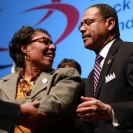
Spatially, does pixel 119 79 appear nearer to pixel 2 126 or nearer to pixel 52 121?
pixel 52 121

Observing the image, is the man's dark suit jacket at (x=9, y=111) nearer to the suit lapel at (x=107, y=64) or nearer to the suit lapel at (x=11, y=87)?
the suit lapel at (x=11, y=87)

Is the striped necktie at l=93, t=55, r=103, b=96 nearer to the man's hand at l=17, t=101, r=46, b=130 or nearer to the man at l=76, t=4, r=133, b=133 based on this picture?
the man at l=76, t=4, r=133, b=133

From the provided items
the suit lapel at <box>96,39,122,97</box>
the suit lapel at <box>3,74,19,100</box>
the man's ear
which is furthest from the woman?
the man's ear

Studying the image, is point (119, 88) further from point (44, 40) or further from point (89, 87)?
point (44, 40)

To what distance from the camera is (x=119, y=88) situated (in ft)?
6.13

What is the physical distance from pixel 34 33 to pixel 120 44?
0.49 meters

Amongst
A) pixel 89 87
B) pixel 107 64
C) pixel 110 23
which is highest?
pixel 110 23

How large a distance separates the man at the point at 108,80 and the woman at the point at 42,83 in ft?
0.39

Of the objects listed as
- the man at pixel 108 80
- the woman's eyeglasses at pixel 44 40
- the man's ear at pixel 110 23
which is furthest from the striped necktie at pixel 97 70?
the woman's eyeglasses at pixel 44 40

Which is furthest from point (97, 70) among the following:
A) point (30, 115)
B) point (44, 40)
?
point (30, 115)

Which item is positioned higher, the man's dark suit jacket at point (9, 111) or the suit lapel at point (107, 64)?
the suit lapel at point (107, 64)

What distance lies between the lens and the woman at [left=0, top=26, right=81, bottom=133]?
5.97ft

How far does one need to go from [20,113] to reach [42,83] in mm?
288

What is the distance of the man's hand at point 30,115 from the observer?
5.65 ft
